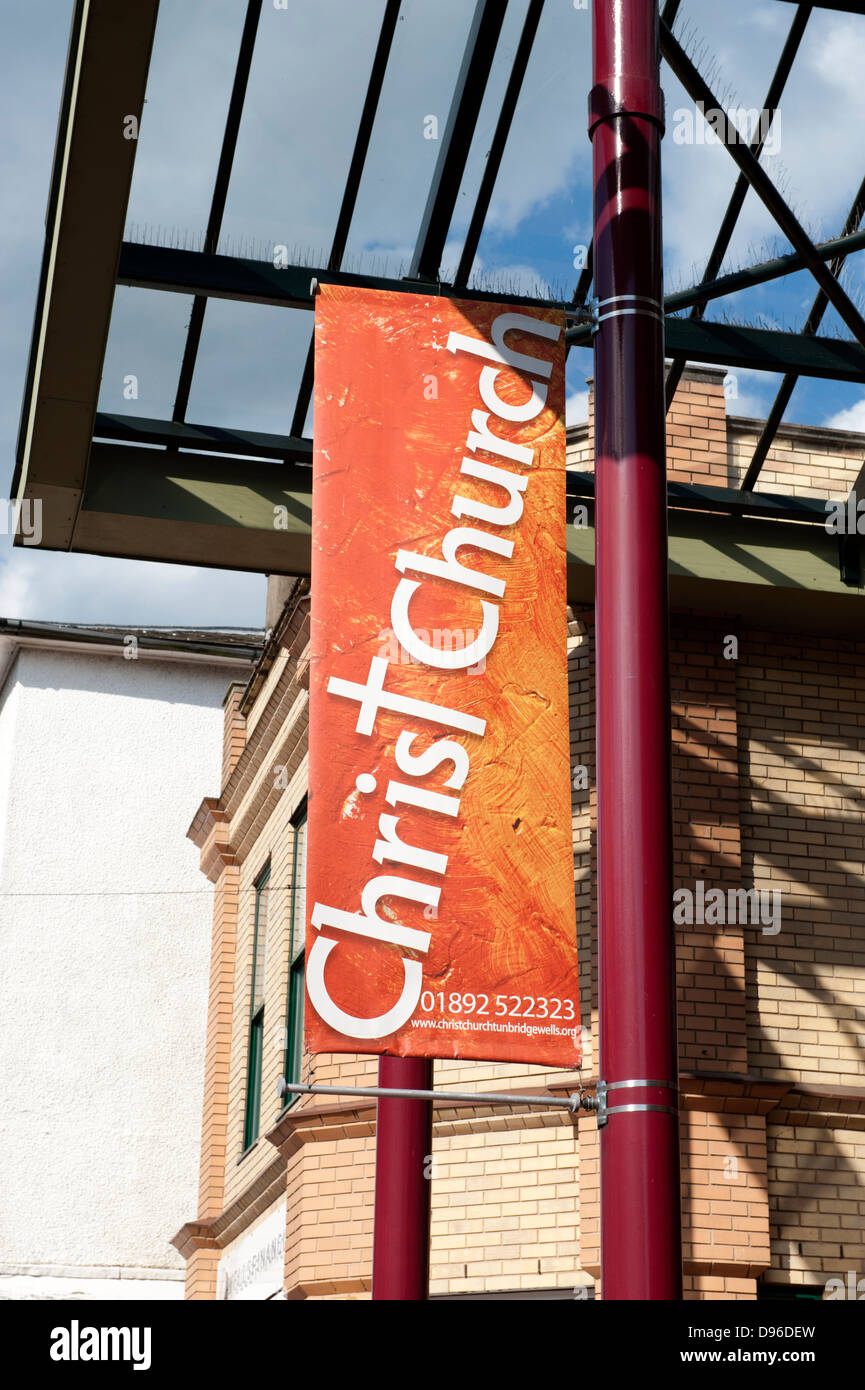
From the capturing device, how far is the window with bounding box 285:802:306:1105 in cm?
1355

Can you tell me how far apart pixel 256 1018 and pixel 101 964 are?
6608 millimetres

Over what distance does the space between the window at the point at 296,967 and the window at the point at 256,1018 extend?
50.8 inches

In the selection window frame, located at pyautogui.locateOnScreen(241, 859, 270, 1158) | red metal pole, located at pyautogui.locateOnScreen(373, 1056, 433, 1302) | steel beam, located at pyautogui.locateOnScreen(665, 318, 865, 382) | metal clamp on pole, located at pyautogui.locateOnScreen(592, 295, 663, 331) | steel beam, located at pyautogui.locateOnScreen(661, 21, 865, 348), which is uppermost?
steel beam, located at pyautogui.locateOnScreen(661, 21, 865, 348)

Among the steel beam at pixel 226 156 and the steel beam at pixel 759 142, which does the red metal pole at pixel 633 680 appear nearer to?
the steel beam at pixel 226 156

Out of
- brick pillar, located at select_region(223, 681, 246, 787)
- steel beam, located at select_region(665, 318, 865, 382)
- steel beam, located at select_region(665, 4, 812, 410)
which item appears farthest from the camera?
brick pillar, located at select_region(223, 681, 246, 787)

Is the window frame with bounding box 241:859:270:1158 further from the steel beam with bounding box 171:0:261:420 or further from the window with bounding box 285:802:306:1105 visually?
the steel beam with bounding box 171:0:261:420

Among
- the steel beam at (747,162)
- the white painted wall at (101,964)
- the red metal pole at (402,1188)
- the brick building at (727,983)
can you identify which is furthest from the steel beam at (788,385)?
the white painted wall at (101,964)

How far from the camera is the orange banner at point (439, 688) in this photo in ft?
20.8

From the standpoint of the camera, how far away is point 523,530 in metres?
7.11

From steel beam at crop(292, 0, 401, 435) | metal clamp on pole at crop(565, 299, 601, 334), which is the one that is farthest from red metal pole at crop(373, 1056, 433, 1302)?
steel beam at crop(292, 0, 401, 435)

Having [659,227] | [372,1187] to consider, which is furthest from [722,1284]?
[659,227]

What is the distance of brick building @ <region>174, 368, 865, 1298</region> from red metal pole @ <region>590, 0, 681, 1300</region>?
4.06 metres
